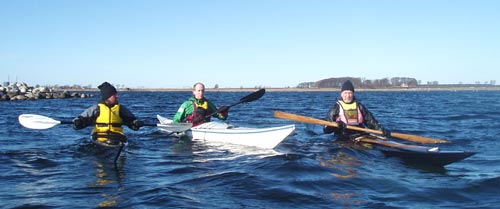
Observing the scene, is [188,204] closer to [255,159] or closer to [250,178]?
[250,178]

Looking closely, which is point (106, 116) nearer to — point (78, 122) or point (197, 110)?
point (78, 122)

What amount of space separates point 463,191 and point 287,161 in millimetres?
3094

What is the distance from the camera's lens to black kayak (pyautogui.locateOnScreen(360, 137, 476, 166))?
8336 mm

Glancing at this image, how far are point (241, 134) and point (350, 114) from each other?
2.78m

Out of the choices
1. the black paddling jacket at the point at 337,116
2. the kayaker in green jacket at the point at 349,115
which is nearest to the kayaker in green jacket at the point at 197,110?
the black paddling jacket at the point at 337,116

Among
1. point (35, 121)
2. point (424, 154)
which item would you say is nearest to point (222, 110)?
point (35, 121)

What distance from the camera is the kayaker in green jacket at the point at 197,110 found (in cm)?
1194

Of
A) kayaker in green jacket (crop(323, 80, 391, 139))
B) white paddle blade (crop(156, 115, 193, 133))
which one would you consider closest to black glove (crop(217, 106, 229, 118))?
white paddle blade (crop(156, 115, 193, 133))

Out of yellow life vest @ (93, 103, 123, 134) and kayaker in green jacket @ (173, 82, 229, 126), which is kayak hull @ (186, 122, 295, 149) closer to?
kayaker in green jacket @ (173, 82, 229, 126)

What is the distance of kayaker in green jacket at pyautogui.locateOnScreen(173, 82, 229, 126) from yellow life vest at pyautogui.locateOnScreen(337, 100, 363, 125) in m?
2.89

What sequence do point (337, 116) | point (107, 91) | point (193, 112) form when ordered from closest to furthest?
point (107, 91)
point (337, 116)
point (193, 112)

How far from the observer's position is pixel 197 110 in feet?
39.8

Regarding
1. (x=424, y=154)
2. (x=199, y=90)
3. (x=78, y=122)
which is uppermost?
(x=199, y=90)

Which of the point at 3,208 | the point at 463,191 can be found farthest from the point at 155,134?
the point at 463,191
